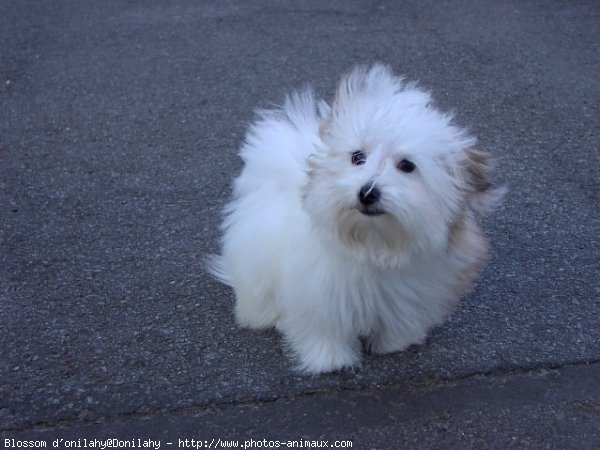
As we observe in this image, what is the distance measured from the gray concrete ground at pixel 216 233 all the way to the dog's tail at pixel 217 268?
0.22ft

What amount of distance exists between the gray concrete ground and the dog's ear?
31.2 inches

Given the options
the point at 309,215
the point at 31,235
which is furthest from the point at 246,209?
the point at 31,235

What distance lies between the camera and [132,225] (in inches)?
156

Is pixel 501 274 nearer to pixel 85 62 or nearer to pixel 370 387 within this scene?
pixel 370 387

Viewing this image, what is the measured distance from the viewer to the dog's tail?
3.43m

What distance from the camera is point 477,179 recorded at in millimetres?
2574

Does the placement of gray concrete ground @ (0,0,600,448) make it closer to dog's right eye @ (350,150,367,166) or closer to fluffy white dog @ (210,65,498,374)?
fluffy white dog @ (210,65,498,374)

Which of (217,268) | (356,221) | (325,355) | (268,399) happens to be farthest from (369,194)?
(217,268)

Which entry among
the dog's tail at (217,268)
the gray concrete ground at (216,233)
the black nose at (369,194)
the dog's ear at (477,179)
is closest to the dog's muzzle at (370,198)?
the black nose at (369,194)

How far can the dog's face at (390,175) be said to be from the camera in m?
2.35

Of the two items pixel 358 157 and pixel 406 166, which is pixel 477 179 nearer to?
pixel 406 166

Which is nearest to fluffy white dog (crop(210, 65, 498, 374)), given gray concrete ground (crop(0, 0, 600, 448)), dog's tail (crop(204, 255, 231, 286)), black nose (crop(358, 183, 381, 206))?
black nose (crop(358, 183, 381, 206))

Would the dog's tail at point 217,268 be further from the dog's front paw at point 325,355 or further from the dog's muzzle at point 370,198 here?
the dog's muzzle at point 370,198

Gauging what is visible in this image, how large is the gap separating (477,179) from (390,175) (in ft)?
1.36
